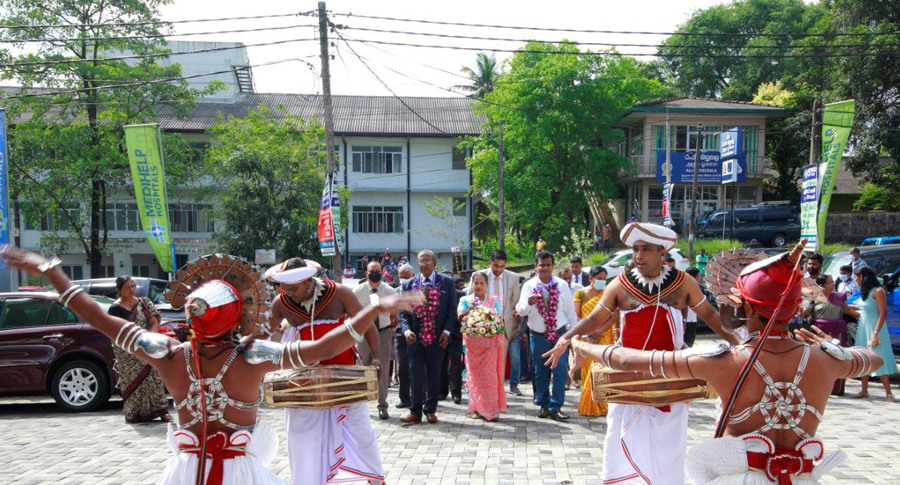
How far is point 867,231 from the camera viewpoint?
123ft

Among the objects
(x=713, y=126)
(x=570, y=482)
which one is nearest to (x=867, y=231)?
(x=713, y=126)

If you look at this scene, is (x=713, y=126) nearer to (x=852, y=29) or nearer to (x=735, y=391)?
(x=852, y=29)

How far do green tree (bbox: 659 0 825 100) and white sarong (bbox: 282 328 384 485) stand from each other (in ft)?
155

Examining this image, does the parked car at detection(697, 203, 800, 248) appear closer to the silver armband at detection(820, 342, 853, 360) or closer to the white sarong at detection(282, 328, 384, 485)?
the white sarong at detection(282, 328, 384, 485)

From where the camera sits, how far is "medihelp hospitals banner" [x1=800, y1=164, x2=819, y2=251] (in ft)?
59.9

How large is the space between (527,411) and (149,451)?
4.82 meters

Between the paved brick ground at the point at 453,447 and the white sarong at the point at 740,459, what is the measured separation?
3544mm

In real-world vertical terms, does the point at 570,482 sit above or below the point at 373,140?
below

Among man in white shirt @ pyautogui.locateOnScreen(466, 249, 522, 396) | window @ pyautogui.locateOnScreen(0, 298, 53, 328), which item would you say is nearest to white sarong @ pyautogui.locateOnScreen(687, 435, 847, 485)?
man in white shirt @ pyautogui.locateOnScreen(466, 249, 522, 396)

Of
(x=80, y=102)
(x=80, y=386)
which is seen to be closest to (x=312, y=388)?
(x=80, y=386)

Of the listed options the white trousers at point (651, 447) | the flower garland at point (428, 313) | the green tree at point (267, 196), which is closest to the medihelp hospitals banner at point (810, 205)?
the flower garland at point (428, 313)

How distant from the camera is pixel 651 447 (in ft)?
17.1

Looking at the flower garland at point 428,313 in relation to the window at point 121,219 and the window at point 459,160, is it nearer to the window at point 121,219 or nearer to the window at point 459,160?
the window at point 459,160

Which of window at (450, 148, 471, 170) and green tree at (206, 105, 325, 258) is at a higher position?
window at (450, 148, 471, 170)
